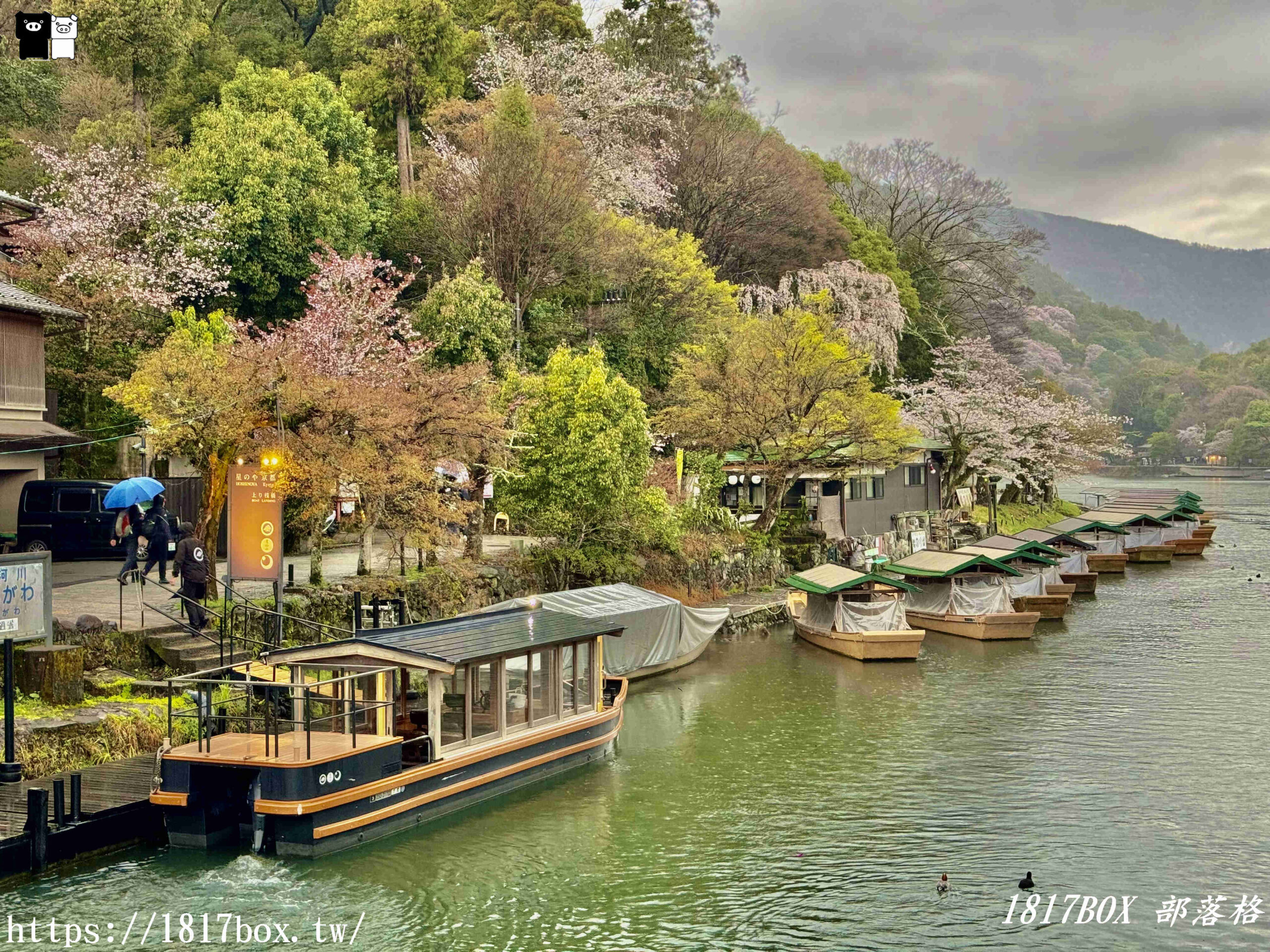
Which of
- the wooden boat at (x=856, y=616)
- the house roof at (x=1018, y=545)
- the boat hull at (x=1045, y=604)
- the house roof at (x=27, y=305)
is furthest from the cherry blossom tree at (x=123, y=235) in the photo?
the boat hull at (x=1045, y=604)

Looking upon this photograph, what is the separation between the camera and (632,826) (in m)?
22.6

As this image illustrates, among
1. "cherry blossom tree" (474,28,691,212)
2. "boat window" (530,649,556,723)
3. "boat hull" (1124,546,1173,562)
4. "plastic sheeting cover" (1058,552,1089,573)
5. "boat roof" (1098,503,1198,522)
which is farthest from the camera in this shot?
"boat roof" (1098,503,1198,522)

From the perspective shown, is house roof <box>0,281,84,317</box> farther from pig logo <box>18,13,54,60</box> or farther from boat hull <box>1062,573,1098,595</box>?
boat hull <box>1062,573,1098,595</box>

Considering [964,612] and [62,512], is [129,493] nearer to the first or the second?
[62,512]

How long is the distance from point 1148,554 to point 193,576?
58877 millimetres

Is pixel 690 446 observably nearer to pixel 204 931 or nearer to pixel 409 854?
pixel 409 854

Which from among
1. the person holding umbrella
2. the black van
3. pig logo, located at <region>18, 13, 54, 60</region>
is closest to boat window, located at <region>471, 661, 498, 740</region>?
the person holding umbrella

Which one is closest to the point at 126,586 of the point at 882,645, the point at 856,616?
the point at 856,616

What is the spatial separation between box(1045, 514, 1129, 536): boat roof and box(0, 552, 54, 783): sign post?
173 feet

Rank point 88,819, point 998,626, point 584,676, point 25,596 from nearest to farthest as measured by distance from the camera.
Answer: point 88,819 < point 25,596 < point 584,676 < point 998,626

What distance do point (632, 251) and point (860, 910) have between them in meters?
40.2

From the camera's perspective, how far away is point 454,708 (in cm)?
2445

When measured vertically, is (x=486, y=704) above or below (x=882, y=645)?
above

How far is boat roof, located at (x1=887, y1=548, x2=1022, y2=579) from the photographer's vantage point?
144 feet
